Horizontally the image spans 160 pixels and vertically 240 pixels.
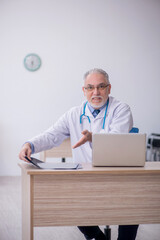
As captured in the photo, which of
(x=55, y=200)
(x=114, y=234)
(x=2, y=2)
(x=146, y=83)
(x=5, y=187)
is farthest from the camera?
(x=146, y=83)

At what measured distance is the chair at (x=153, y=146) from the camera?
598 centimetres

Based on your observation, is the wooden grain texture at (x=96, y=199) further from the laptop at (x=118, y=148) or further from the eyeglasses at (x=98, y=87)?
the eyeglasses at (x=98, y=87)

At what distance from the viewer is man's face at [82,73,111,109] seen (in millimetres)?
2279

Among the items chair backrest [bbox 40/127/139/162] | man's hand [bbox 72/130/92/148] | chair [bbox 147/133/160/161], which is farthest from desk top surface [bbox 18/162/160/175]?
chair [bbox 147/133/160/161]

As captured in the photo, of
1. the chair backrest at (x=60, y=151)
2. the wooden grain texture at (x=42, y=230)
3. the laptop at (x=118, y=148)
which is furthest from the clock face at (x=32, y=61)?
the laptop at (x=118, y=148)

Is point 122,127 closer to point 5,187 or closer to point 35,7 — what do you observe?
point 5,187

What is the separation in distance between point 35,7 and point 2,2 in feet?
1.83

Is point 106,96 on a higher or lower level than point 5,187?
higher

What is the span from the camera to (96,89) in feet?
7.50

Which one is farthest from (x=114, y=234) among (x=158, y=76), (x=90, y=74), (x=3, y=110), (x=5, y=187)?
(x=158, y=76)

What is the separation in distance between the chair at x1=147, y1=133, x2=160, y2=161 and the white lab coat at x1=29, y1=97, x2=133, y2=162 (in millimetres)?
3790

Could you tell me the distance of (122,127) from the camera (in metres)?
2.21

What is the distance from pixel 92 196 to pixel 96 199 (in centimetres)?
2

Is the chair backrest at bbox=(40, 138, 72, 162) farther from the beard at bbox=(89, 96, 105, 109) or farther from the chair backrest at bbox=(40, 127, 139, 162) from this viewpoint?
the beard at bbox=(89, 96, 105, 109)
